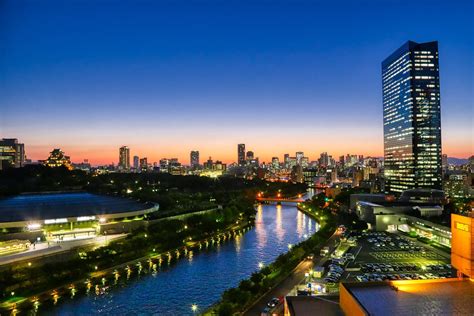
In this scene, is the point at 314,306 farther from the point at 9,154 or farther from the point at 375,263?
A: the point at 9,154

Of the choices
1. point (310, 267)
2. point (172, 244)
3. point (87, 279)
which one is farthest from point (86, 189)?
point (310, 267)

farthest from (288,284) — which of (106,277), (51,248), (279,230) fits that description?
(279,230)

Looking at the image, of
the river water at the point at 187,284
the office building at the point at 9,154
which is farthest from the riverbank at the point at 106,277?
the office building at the point at 9,154

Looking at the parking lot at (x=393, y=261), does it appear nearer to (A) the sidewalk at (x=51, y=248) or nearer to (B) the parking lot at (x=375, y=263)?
(B) the parking lot at (x=375, y=263)

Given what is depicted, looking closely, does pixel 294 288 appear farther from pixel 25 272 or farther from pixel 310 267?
pixel 25 272

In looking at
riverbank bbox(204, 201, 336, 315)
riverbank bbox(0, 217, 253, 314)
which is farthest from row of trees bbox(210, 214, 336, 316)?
riverbank bbox(0, 217, 253, 314)

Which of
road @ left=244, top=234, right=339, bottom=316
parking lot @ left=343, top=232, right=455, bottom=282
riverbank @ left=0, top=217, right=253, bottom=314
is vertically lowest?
riverbank @ left=0, top=217, right=253, bottom=314

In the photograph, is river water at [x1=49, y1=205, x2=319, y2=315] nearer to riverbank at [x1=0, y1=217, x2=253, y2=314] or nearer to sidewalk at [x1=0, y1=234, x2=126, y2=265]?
riverbank at [x1=0, y1=217, x2=253, y2=314]

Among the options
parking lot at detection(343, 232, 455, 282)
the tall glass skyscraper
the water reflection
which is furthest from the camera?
the tall glass skyscraper
